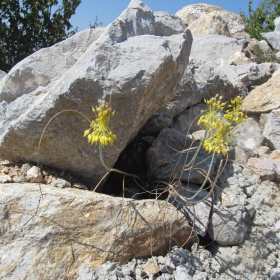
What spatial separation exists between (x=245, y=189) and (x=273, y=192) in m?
0.46

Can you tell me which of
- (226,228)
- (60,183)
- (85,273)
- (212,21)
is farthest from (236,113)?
(212,21)

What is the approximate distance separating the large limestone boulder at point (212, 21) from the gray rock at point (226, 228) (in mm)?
7285

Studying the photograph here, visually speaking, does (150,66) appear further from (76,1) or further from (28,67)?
(76,1)

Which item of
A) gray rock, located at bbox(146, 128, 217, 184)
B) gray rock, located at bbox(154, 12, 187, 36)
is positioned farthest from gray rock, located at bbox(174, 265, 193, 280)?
gray rock, located at bbox(154, 12, 187, 36)

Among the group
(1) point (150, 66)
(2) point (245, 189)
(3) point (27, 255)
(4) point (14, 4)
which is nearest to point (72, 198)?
(3) point (27, 255)

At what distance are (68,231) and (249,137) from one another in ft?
11.1

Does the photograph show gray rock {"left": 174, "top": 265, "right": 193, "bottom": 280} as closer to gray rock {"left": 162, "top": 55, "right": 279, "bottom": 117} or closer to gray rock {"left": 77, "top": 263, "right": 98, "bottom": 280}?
gray rock {"left": 77, "top": 263, "right": 98, "bottom": 280}

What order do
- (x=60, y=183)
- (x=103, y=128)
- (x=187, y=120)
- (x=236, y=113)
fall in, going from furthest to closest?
1. (x=187, y=120)
2. (x=60, y=183)
3. (x=236, y=113)
4. (x=103, y=128)

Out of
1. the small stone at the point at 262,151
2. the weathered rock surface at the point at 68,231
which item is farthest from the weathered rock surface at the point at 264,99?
the weathered rock surface at the point at 68,231

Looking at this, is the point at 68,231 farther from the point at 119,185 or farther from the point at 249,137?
the point at 249,137

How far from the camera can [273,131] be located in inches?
207

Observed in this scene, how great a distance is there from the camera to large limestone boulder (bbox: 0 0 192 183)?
324 centimetres

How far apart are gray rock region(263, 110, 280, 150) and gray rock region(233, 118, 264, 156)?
0.11 metres

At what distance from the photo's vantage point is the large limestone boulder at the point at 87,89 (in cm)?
324
